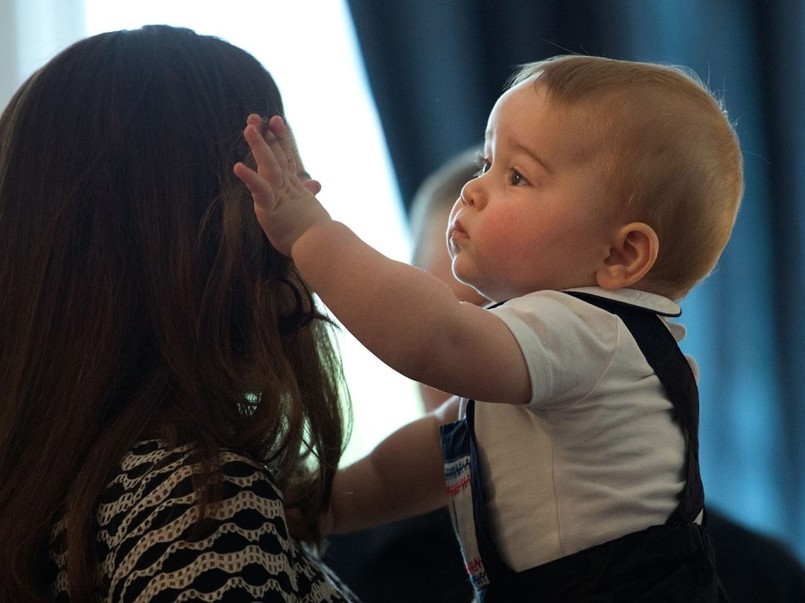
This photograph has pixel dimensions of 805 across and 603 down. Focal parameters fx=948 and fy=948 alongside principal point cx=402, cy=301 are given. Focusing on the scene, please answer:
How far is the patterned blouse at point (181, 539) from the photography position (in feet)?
2.49

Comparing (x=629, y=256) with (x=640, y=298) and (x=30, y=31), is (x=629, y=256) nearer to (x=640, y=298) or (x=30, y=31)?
(x=640, y=298)

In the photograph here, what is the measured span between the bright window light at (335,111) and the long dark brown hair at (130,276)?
102cm

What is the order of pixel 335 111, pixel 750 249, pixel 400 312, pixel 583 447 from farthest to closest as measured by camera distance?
1. pixel 335 111
2. pixel 750 249
3. pixel 583 447
4. pixel 400 312

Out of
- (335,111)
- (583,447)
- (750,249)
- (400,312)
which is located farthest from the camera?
(335,111)

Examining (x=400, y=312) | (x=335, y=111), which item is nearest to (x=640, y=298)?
(x=400, y=312)

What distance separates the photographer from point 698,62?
1.82 meters

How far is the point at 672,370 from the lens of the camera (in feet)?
2.92

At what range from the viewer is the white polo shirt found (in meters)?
0.81

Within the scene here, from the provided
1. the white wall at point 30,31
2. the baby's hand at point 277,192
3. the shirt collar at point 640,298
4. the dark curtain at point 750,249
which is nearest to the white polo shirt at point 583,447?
the shirt collar at point 640,298

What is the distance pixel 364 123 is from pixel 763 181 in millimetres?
799

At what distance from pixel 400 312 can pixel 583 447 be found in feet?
0.76

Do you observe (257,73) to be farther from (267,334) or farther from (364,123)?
(364,123)

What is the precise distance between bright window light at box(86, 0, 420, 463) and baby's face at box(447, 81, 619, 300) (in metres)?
1.05

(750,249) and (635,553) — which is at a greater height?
(635,553)
